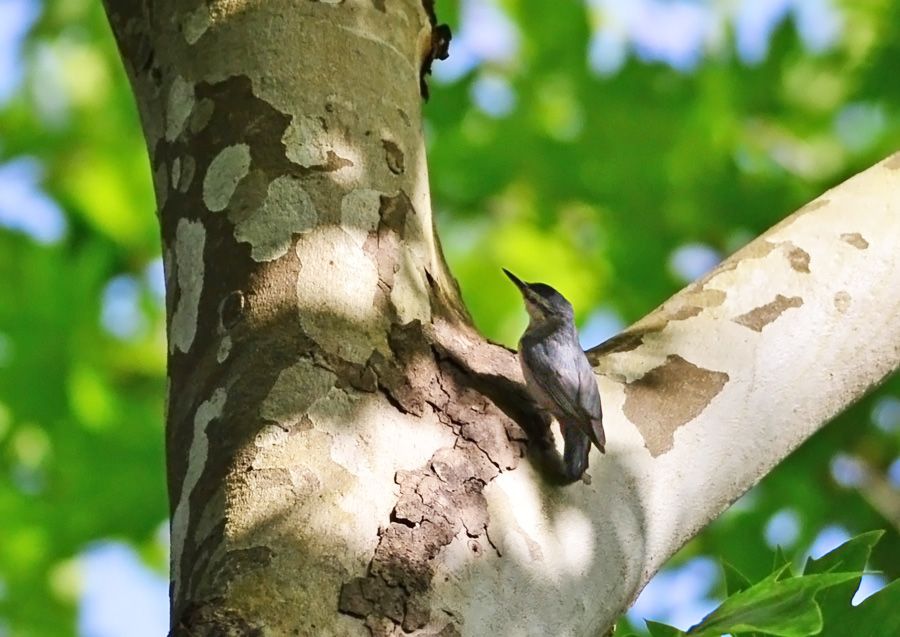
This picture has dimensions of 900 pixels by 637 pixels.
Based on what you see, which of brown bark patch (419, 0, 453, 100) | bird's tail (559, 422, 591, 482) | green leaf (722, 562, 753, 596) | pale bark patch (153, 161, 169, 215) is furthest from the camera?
brown bark patch (419, 0, 453, 100)

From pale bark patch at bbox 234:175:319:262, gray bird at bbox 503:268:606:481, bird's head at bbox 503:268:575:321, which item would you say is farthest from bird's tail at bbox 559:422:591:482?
bird's head at bbox 503:268:575:321

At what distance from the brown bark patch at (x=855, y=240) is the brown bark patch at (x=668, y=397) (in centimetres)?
42

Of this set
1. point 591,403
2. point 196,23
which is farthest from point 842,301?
point 196,23

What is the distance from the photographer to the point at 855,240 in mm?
2068

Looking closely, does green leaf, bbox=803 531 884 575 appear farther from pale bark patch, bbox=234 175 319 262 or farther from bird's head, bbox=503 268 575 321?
pale bark patch, bbox=234 175 319 262

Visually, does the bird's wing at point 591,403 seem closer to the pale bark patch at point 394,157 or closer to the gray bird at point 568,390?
the gray bird at point 568,390

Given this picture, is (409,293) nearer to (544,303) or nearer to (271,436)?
(271,436)

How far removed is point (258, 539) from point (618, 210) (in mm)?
2767

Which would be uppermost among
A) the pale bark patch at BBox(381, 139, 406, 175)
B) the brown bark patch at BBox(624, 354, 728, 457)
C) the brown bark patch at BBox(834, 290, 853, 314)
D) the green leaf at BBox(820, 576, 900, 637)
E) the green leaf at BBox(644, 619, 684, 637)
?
the pale bark patch at BBox(381, 139, 406, 175)

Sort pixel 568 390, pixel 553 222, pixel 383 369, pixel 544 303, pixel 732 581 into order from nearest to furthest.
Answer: pixel 383 369 → pixel 568 390 → pixel 732 581 → pixel 544 303 → pixel 553 222

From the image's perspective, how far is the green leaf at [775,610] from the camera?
1.46m

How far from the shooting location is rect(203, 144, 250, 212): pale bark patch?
1.80 m

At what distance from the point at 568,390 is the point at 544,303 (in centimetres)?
102

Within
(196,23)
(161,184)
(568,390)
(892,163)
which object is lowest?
(568,390)
